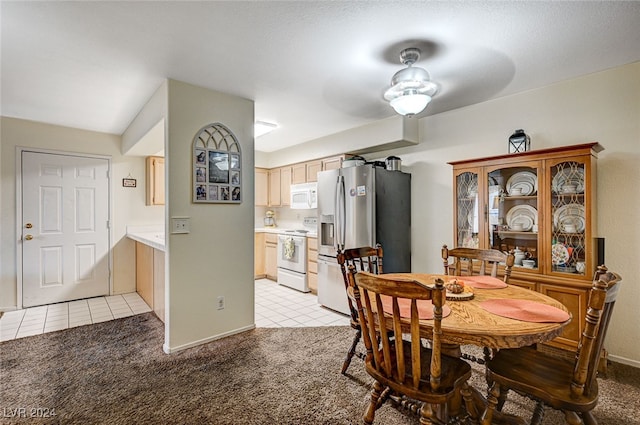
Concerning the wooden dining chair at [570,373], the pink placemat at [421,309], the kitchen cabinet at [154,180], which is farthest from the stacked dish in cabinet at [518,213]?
the kitchen cabinet at [154,180]

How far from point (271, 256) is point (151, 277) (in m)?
2.08

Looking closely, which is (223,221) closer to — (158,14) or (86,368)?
(86,368)

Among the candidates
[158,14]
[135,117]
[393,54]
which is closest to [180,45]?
[158,14]

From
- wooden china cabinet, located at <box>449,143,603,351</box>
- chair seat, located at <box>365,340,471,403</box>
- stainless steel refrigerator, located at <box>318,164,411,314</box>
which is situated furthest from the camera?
stainless steel refrigerator, located at <box>318,164,411,314</box>

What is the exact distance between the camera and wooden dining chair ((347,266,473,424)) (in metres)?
1.30

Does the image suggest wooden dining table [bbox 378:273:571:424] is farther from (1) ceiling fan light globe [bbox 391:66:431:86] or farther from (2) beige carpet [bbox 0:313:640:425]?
(1) ceiling fan light globe [bbox 391:66:431:86]

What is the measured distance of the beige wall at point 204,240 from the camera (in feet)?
8.88

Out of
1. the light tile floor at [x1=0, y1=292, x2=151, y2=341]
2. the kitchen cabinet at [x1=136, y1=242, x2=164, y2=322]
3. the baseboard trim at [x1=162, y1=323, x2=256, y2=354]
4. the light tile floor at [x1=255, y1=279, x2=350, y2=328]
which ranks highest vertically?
the kitchen cabinet at [x1=136, y1=242, x2=164, y2=322]

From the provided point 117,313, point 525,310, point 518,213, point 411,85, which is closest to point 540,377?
point 525,310

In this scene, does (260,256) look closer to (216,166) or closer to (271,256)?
(271,256)

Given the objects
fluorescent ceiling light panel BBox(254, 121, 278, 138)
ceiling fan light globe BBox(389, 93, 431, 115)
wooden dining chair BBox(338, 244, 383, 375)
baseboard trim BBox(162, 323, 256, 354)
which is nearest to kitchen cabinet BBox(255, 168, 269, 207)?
fluorescent ceiling light panel BBox(254, 121, 278, 138)

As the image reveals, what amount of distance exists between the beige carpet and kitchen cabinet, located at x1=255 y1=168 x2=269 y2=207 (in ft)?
10.6

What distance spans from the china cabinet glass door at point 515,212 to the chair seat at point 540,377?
52.3 inches

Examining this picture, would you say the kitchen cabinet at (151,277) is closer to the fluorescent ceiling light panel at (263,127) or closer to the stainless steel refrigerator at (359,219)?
the stainless steel refrigerator at (359,219)
